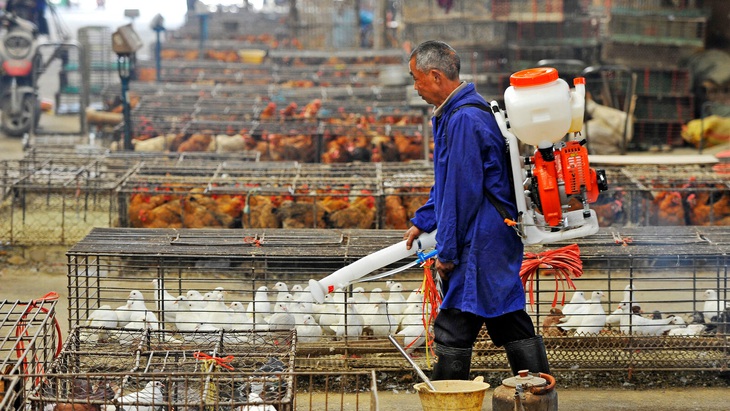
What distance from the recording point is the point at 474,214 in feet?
15.9

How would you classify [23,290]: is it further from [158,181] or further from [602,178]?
[602,178]

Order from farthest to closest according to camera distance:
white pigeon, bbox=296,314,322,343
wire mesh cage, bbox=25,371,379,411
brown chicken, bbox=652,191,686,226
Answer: brown chicken, bbox=652,191,686,226, white pigeon, bbox=296,314,322,343, wire mesh cage, bbox=25,371,379,411

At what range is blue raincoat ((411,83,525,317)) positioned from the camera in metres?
4.79

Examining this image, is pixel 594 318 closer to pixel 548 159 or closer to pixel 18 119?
pixel 548 159

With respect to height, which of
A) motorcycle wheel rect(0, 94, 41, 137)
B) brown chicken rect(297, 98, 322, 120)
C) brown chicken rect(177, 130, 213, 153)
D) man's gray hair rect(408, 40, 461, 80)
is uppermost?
man's gray hair rect(408, 40, 461, 80)

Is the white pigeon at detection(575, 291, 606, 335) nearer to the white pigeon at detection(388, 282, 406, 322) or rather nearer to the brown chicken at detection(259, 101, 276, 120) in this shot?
the white pigeon at detection(388, 282, 406, 322)

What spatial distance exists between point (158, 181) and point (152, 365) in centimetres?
526

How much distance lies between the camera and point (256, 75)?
2173 cm

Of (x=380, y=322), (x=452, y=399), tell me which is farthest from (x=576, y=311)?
(x=452, y=399)

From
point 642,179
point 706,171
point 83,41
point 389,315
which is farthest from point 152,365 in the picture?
point 83,41

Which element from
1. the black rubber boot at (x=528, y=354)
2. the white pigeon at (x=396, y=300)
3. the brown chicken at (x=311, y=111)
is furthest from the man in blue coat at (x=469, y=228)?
the brown chicken at (x=311, y=111)

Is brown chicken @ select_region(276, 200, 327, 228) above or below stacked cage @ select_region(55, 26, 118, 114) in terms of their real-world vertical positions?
below

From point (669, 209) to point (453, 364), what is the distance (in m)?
5.84

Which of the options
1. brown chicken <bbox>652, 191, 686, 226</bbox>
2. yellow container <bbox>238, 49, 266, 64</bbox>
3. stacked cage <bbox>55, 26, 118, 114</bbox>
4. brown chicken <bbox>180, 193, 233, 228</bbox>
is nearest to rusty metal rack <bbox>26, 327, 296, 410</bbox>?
brown chicken <bbox>180, 193, 233, 228</bbox>
